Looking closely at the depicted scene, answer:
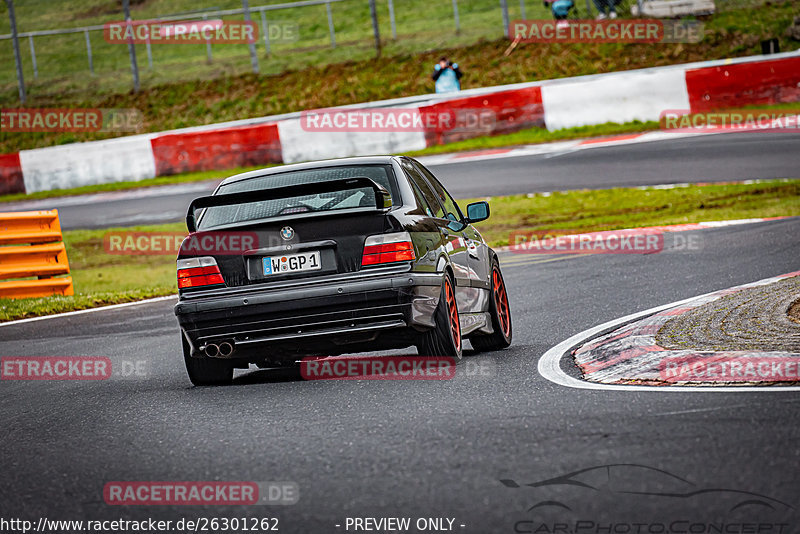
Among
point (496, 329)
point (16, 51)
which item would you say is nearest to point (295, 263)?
point (496, 329)

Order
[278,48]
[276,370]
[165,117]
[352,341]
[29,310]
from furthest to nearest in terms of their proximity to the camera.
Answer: [278,48] < [165,117] < [29,310] < [276,370] < [352,341]

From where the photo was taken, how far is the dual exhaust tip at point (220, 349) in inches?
287

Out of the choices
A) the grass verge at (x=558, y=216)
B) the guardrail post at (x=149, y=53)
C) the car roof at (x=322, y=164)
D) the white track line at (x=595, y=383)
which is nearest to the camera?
the white track line at (x=595, y=383)

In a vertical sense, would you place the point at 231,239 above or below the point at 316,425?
above

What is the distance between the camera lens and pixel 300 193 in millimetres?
7438

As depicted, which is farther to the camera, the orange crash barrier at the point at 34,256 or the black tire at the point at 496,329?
the orange crash barrier at the point at 34,256

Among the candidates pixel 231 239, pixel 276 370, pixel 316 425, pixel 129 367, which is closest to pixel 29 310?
pixel 129 367

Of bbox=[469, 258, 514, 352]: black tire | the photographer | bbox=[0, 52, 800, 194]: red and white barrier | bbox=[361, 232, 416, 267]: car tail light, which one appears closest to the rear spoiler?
bbox=[361, 232, 416, 267]: car tail light

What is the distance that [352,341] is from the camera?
7.20 meters

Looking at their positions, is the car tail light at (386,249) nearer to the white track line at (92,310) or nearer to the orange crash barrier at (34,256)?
the white track line at (92,310)

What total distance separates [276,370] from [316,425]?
276 cm

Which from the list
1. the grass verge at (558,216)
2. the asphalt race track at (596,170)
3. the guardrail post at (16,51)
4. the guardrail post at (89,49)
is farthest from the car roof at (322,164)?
the guardrail post at (89,49)

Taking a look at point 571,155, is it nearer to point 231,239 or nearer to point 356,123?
point 356,123

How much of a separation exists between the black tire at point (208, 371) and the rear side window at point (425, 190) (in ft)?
5.70
